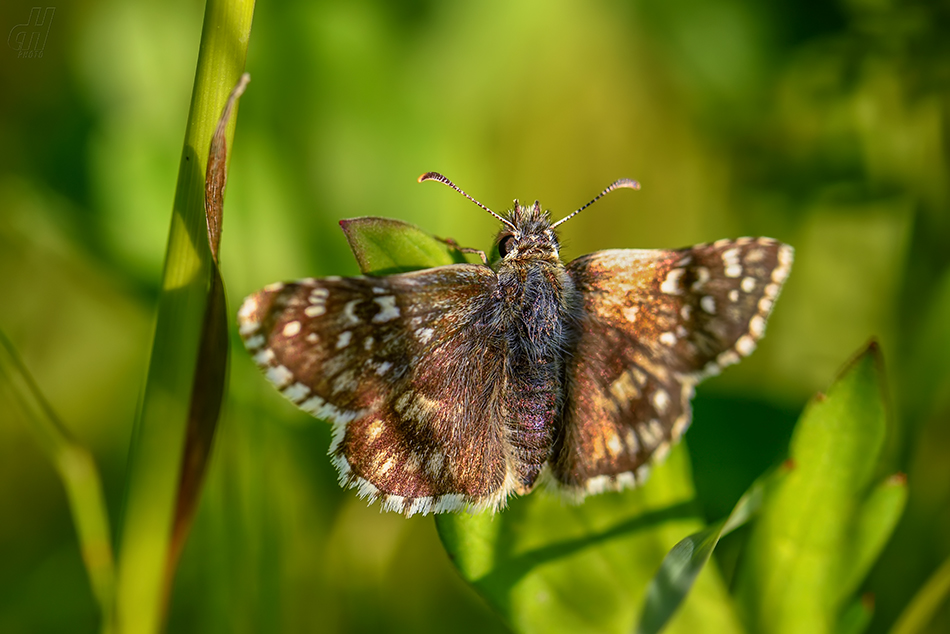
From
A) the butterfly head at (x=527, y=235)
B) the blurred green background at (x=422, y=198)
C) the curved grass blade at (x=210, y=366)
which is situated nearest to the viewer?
the curved grass blade at (x=210, y=366)

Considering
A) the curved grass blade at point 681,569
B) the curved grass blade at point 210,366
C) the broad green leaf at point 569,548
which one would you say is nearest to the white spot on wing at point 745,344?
the broad green leaf at point 569,548

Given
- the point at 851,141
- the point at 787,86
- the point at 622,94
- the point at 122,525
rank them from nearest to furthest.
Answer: the point at 122,525 → the point at 851,141 → the point at 787,86 → the point at 622,94

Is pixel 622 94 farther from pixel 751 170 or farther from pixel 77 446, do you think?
pixel 77 446

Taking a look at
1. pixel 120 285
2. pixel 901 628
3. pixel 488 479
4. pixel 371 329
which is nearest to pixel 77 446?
pixel 371 329

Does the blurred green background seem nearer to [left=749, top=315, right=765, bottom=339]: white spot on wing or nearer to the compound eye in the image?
[left=749, top=315, right=765, bottom=339]: white spot on wing

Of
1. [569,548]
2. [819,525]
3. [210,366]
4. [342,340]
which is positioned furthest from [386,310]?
[819,525]

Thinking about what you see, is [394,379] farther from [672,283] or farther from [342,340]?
[672,283]

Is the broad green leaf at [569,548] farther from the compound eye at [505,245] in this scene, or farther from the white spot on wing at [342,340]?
the compound eye at [505,245]
